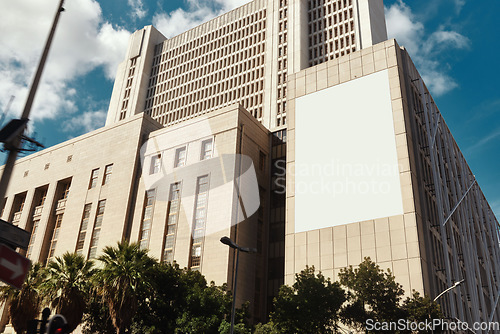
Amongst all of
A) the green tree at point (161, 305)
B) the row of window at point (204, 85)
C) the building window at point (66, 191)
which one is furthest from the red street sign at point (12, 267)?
the row of window at point (204, 85)

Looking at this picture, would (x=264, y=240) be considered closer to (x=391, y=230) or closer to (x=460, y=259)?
(x=391, y=230)

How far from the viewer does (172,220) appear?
1854 inches

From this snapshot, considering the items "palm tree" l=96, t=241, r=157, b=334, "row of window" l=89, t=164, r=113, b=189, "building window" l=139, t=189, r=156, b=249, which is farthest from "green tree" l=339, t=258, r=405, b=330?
"row of window" l=89, t=164, r=113, b=189

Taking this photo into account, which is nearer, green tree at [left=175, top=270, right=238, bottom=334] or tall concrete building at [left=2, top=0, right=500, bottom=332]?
green tree at [left=175, top=270, right=238, bottom=334]

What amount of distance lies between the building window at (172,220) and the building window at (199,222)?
2.28m

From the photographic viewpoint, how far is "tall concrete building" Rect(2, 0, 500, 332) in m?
39.0

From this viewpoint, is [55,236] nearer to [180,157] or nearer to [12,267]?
[180,157]

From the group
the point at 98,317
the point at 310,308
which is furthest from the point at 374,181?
the point at 98,317

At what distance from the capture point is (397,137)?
40875mm

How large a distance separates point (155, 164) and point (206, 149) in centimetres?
687

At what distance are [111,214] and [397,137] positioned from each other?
31.5m

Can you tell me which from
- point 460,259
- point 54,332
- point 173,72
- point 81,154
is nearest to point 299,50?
point 173,72

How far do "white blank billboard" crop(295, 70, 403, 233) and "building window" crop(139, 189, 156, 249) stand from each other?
53.2 feet

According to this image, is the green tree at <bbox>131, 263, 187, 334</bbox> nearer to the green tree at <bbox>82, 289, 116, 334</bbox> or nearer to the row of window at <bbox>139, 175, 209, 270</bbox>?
the green tree at <bbox>82, 289, 116, 334</bbox>
